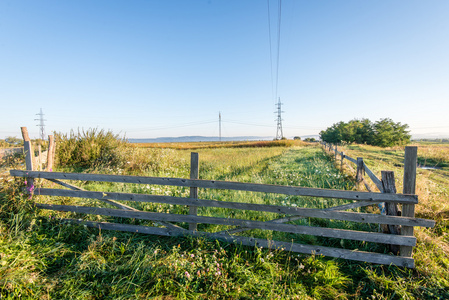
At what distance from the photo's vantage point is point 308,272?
3018mm

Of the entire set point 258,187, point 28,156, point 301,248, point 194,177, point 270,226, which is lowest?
point 301,248

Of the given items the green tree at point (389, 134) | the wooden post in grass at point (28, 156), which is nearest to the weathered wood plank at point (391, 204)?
the wooden post in grass at point (28, 156)

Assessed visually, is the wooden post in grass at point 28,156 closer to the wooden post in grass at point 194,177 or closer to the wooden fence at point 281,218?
the wooden fence at point 281,218

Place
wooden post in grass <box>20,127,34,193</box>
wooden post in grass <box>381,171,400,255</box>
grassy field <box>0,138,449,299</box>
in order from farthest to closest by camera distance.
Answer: wooden post in grass <box>20,127,34,193</box>, wooden post in grass <box>381,171,400,255</box>, grassy field <box>0,138,449,299</box>

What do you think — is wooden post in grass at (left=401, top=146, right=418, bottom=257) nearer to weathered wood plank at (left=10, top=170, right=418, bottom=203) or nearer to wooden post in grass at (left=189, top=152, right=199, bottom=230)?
weathered wood plank at (left=10, top=170, right=418, bottom=203)

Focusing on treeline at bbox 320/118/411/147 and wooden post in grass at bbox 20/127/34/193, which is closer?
wooden post in grass at bbox 20/127/34/193

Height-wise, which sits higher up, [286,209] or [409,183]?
[409,183]

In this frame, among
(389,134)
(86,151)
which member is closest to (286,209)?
(86,151)

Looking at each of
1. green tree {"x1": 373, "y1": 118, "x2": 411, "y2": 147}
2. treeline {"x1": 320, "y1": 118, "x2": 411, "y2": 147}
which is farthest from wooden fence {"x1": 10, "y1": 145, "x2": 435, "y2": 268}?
green tree {"x1": 373, "y1": 118, "x2": 411, "y2": 147}

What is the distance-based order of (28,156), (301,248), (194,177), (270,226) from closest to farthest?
(301,248), (270,226), (194,177), (28,156)

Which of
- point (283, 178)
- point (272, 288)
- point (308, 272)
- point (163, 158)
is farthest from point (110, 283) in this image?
point (163, 158)

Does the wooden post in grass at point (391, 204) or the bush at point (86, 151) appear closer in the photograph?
the wooden post in grass at point (391, 204)

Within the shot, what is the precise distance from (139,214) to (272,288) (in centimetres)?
282

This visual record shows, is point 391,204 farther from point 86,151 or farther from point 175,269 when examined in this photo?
point 86,151
